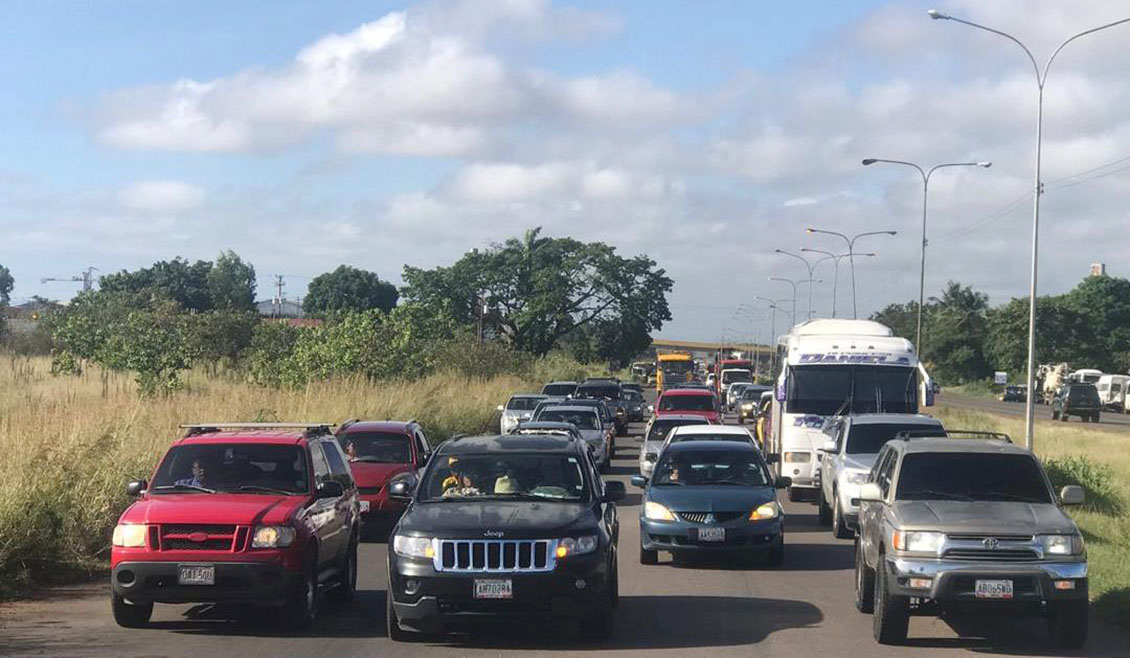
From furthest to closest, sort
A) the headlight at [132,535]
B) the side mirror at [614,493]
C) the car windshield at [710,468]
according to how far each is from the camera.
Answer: the car windshield at [710,468], the side mirror at [614,493], the headlight at [132,535]

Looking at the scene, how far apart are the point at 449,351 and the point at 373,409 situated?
89.7 feet

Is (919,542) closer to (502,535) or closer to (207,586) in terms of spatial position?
(502,535)

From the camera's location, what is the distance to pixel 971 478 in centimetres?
1173

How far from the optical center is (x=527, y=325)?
86.5 m

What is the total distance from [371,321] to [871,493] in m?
32.4

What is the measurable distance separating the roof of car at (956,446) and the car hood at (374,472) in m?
8.47

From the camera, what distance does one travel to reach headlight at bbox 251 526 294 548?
1097 cm

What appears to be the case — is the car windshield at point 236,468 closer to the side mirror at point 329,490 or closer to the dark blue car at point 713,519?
the side mirror at point 329,490

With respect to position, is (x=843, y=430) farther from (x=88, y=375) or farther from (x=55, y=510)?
(x=88, y=375)

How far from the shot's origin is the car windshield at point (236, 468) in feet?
39.1

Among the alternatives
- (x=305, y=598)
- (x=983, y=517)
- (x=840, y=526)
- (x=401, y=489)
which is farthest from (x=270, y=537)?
(x=840, y=526)

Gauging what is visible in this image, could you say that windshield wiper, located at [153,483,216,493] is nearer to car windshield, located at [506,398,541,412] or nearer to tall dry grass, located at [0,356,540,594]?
tall dry grass, located at [0,356,540,594]

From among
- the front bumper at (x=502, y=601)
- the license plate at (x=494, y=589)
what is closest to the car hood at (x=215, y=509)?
the front bumper at (x=502, y=601)

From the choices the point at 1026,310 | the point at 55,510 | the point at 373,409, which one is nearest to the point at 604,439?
the point at 373,409
